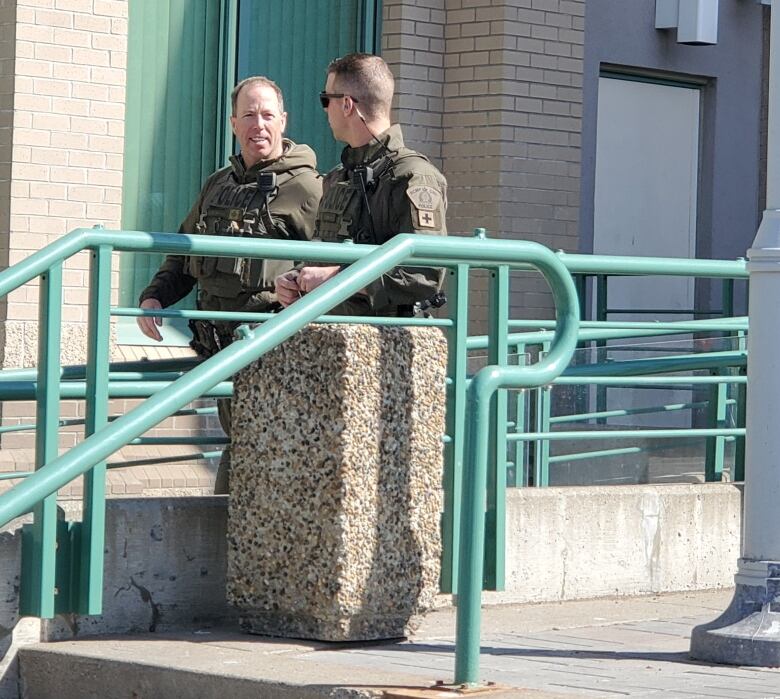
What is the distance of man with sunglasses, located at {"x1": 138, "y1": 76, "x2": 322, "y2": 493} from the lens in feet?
19.8

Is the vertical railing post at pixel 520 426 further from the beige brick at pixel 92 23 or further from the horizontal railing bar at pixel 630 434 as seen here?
the beige brick at pixel 92 23

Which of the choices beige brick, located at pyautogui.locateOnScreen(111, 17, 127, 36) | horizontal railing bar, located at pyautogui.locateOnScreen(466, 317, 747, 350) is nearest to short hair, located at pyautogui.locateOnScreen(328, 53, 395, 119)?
horizontal railing bar, located at pyautogui.locateOnScreen(466, 317, 747, 350)

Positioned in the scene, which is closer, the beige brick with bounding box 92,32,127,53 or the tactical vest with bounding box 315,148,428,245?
the tactical vest with bounding box 315,148,428,245

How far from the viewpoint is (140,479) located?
8266 mm

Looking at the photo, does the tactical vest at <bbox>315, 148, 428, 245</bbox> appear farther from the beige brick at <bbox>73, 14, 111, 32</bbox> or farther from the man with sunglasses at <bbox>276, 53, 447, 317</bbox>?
the beige brick at <bbox>73, 14, 111, 32</bbox>

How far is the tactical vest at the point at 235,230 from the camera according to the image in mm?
5996

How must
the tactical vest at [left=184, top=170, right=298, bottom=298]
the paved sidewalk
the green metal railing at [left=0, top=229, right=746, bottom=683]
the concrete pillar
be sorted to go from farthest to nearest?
the tactical vest at [left=184, top=170, right=298, bottom=298] → the concrete pillar → the paved sidewalk → the green metal railing at [left=0, top=229, right=746, bottom=683]

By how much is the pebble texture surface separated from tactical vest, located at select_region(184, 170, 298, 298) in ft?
2.85

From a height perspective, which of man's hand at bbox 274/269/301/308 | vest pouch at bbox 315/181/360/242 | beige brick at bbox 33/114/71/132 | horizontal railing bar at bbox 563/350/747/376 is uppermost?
beige brick at bbox 33/114/71/132

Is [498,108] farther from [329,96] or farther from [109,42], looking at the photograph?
[329,96]

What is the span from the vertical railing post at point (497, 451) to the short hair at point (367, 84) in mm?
656

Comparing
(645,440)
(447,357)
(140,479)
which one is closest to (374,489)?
(447,357)

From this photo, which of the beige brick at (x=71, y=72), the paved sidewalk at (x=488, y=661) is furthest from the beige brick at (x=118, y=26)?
the paved sidewalk at (x=488, y=661)

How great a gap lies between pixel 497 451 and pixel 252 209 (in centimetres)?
123
